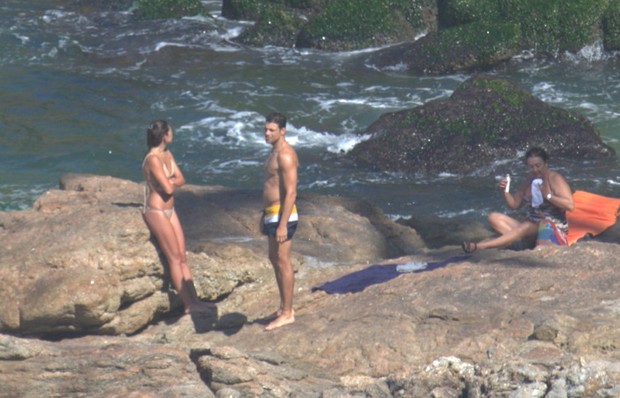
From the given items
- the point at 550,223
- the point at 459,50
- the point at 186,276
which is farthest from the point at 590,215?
the point at 459,50

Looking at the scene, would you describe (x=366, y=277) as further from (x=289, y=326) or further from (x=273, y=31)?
(x=273, y=31)

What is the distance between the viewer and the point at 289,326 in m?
7.59

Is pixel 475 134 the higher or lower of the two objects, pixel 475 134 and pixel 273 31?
the higher

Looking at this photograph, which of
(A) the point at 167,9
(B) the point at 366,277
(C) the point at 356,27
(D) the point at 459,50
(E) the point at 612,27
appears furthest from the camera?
(A) the point at 167,9

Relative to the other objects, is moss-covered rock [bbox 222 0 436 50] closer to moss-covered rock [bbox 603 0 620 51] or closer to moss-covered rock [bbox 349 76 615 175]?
moss-covered rock [bbox 603 0 620 51]

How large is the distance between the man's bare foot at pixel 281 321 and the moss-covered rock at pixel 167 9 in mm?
16442

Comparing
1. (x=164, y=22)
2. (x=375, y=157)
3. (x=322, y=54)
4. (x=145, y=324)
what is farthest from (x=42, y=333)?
(x=164, y=22)

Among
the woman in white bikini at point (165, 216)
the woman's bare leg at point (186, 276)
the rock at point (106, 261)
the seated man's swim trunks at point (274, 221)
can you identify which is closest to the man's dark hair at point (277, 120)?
the seated man's swim trunks at point (274, 221)

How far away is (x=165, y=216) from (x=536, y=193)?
316cm

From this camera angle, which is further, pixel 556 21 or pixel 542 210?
pixel 556 21

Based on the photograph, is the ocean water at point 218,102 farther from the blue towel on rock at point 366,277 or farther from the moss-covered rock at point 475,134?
the blue towel on rock at point 366,277

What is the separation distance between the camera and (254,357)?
6.49 m

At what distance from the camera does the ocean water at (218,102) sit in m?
14.2

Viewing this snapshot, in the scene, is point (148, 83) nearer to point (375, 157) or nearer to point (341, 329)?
point (375, 157)
